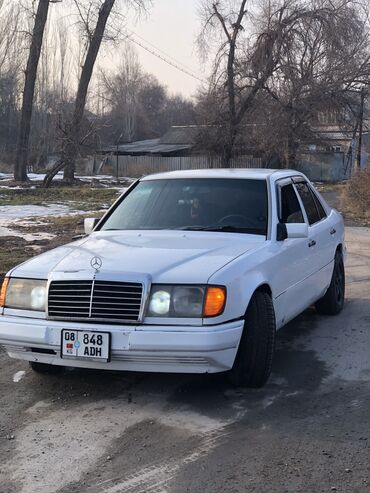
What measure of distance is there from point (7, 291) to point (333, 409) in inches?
92.4

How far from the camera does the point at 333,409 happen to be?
166 inches

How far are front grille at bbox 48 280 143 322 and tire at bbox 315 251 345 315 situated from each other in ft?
10.5

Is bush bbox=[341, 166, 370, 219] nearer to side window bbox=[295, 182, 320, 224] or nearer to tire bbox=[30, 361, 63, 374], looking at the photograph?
side window bbox=[295, 182, 320, 224]

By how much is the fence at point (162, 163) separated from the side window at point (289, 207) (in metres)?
37.1

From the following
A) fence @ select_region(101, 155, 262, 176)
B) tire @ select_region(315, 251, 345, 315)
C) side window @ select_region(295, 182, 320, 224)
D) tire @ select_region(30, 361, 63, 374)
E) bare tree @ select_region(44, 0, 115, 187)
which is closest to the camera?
tire @ select_region(30, 361, 63, 374)

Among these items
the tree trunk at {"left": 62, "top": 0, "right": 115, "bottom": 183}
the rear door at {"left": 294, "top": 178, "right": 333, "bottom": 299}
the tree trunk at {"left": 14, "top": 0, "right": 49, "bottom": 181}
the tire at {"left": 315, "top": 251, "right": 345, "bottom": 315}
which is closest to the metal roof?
the tree trunk at {"left": 62, "top": 0, "right": 115, "bottom": 183}

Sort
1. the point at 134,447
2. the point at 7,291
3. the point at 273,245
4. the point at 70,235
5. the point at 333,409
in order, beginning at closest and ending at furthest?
the point at 134,447 → the point at 333,409 → the point at 7,291 → the point at 273,245 → the point at 70,235

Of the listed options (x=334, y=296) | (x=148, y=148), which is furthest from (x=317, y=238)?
(x=148, y=148)

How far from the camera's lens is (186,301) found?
4.11 metres

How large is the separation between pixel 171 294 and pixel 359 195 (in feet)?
51.6

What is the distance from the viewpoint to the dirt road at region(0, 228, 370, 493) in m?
3.30

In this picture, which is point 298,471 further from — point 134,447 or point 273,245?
point 273,245

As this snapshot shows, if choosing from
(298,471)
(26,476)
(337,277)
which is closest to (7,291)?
(26,476)

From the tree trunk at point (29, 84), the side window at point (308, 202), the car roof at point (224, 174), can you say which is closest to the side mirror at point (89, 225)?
the car roof at point (224, 174)
